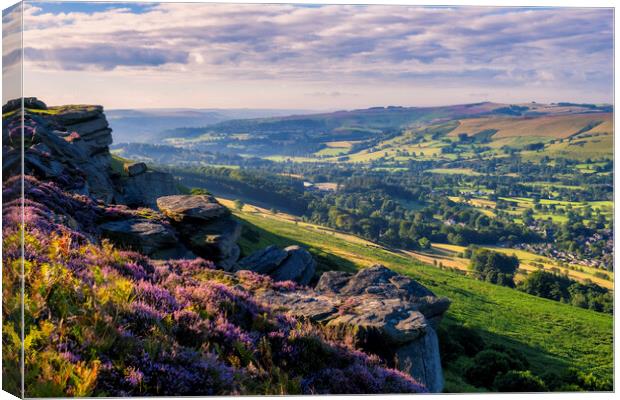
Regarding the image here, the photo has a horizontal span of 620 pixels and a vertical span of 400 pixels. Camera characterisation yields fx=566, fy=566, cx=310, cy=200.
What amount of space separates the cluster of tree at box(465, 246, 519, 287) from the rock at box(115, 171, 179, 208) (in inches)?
1108

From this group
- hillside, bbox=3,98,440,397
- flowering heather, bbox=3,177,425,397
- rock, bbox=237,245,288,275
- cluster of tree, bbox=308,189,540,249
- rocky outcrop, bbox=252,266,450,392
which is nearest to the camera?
flowering heather, bbox=3,177,425,397

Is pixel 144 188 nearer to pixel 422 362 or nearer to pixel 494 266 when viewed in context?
pixel 422 362

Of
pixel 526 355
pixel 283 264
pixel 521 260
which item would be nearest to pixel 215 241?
pixel 283 264

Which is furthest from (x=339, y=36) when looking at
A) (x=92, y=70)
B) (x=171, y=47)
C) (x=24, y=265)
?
(x=24, y=265)

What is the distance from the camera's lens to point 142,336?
39.8 feet

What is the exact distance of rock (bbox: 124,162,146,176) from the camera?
37.9 m

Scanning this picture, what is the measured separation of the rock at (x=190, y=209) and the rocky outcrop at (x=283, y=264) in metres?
2.69

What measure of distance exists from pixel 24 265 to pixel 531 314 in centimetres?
2777

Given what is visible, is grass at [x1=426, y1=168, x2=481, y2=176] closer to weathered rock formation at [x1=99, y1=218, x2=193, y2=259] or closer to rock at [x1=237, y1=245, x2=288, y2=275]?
rock at [x1=237, y1=245, x2=288, y2=275]

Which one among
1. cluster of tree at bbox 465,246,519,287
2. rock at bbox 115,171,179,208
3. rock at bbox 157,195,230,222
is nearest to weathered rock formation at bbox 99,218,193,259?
rock at bbox 157,195,230,222

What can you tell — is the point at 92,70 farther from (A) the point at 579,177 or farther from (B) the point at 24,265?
(A) the point at 579,177

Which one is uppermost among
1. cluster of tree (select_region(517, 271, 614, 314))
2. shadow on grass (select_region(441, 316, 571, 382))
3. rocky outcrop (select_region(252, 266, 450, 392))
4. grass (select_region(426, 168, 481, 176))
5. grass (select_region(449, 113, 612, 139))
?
grass (select_region(449, 113, 612, 139))

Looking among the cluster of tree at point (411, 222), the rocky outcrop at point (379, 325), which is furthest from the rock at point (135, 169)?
the cluster of tree at point (411, 222)

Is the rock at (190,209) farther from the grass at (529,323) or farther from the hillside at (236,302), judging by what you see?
the grass at (529,323)
